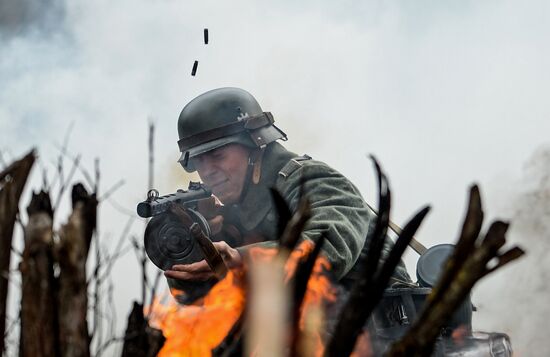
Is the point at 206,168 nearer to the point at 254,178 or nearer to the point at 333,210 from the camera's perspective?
the point at 254,178

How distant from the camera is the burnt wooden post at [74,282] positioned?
333 cm

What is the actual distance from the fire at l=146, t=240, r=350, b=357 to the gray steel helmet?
201cm

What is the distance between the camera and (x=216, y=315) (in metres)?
6.33

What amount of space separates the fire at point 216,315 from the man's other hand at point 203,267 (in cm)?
10

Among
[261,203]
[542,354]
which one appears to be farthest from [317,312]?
[542,354]

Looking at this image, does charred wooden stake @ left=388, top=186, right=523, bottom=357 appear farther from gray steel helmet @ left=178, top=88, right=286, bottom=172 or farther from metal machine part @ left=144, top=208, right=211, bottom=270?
gray steel helmet @ left=178, top=88, right=286, bottom=172

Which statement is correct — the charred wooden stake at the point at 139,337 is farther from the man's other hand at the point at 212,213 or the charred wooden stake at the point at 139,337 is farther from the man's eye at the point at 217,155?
the man's eye at the point at 217,155

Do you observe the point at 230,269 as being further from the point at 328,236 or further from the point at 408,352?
the point at 408,352

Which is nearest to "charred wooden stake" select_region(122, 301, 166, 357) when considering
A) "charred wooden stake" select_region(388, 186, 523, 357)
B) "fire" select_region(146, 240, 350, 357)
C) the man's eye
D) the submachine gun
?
"charred wooden stake" select_region(388, 186, 523, 357)

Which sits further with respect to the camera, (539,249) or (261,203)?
(539,249)

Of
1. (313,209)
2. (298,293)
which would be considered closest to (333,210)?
(313,209)

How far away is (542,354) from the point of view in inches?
689

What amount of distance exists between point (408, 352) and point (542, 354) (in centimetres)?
1566

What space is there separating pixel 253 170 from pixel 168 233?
1.65m
